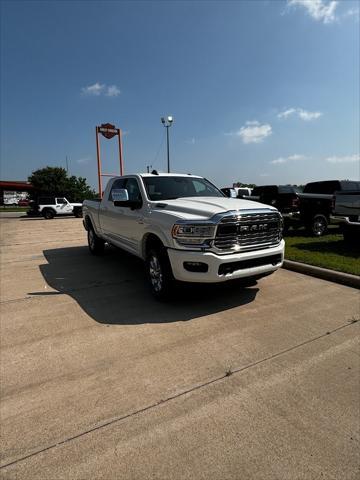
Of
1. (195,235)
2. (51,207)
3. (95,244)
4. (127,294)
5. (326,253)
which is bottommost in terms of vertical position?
(127,294)

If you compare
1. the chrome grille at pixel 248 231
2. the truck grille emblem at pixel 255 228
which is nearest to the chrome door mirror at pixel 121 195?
the chrome grille at pixel 248 231

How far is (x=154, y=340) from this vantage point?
3.45 meters

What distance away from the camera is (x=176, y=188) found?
551 centimetres

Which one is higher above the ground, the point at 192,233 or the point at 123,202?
the point at 123,202

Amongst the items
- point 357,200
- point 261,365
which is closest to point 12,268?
point 261,365

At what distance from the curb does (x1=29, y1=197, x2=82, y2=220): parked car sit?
2151 centimetres

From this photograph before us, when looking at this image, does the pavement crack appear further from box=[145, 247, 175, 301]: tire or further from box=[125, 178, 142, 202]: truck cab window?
box=[125, 178, 142, 202]: truck cab window

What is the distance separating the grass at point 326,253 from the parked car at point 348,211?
50 centimetres

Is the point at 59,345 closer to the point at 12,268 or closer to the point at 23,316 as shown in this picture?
the point at 23,316

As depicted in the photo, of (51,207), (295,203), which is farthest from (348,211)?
(51,207)

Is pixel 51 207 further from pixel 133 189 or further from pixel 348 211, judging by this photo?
pixel 348 211

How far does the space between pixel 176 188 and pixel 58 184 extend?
162 feet

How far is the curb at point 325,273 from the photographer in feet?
17.2

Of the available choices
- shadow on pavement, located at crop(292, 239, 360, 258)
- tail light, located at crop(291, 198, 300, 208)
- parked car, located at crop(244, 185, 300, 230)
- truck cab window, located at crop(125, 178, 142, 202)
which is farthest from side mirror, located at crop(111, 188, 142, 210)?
tail light, located at crop(291, 198, 300, 208)
